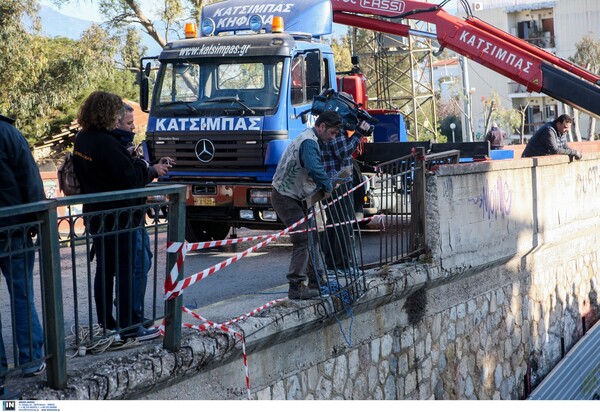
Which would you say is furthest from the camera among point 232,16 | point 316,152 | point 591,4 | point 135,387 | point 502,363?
point 591,4

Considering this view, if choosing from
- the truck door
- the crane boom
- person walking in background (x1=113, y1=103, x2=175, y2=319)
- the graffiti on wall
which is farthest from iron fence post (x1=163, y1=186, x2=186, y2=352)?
the crane boom

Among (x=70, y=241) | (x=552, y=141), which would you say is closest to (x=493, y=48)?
(x=552, y=141)

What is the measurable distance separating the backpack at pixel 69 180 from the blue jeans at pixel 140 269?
2.07ft

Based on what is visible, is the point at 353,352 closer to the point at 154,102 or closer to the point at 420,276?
the point at 420,276

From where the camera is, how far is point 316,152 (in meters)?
7.00

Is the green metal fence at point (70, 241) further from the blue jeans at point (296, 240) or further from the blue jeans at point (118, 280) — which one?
the blue jeans at point (296, 240)

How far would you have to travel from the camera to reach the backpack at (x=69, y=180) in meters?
6.18

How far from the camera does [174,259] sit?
5.64 metres

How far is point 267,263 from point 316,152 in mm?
4179

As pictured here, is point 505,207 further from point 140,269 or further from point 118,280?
point 118,280

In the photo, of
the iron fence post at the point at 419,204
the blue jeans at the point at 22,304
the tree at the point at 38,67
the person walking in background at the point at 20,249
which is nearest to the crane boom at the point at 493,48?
the iron fence post at the point at 419,204

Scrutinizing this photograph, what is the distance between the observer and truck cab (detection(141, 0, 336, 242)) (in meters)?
10.7

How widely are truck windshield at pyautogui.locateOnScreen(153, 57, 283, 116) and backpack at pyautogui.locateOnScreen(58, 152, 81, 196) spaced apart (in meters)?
4.53

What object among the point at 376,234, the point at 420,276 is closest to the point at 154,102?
the point at 376,234
